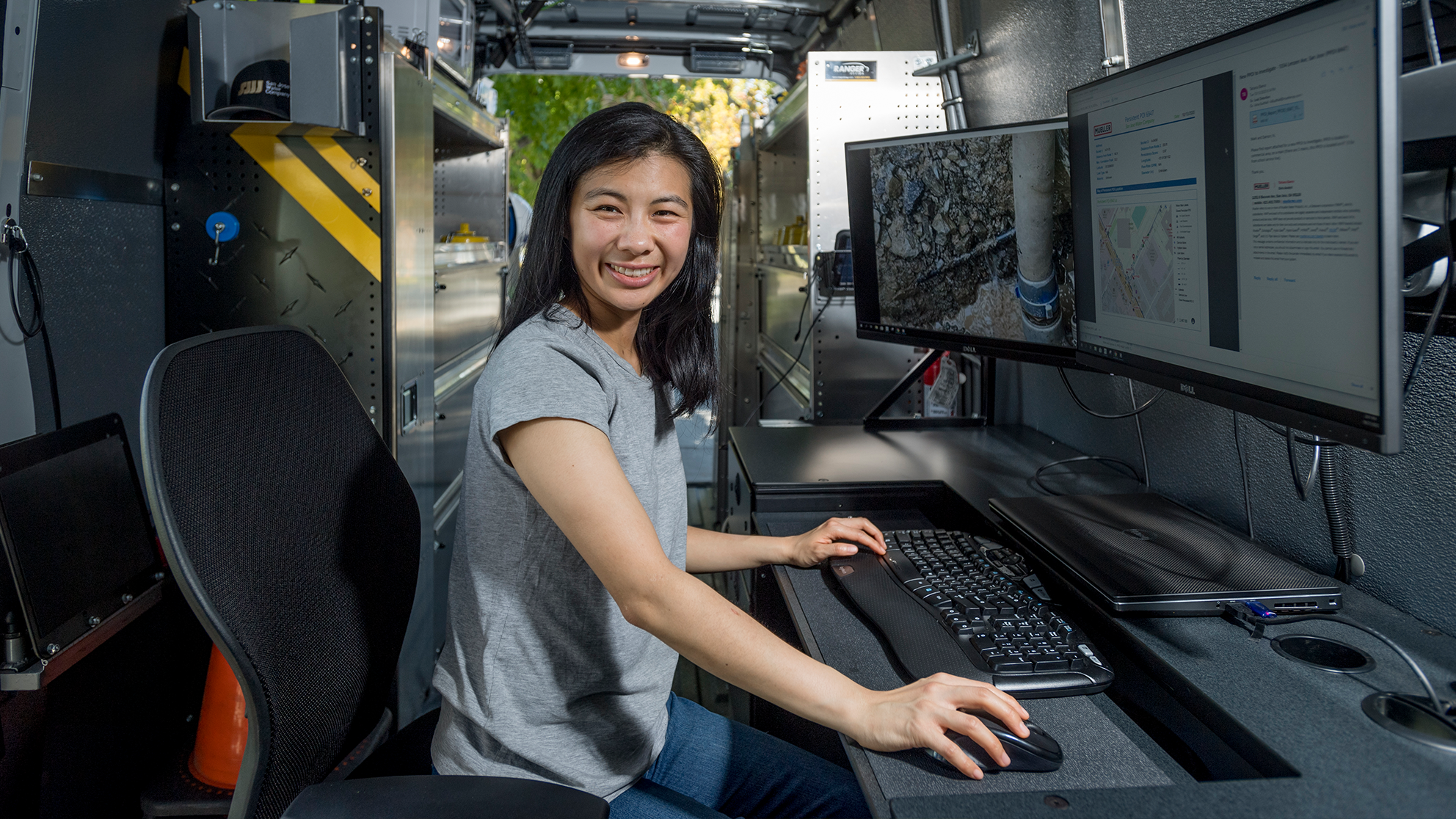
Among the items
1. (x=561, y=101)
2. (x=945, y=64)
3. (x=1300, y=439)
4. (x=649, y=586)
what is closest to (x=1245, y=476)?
(x=1300, y=439)

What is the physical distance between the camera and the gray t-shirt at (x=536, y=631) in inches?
42.2

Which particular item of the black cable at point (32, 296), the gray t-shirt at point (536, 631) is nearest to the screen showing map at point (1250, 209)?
the gray t-shirt at point (536, 631)

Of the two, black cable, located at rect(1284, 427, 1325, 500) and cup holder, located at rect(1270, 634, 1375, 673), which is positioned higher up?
black cable, located at rect(1284, 427, 1325, 500)

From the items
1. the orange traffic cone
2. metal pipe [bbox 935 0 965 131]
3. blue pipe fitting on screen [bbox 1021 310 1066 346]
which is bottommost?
the orange traffic cone

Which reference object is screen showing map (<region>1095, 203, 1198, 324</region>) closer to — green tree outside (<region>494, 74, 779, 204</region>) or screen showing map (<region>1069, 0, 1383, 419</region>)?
screen showing map (<region>1069, 0, 1383, 419</region>)

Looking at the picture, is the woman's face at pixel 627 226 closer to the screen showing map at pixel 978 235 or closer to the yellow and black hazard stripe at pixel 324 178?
the screen showing map at pixel 978 235

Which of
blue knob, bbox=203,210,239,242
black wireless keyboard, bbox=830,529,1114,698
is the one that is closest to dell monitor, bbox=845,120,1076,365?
black wireless keyboard, bbox=830,529,1114,698

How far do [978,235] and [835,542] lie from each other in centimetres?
67

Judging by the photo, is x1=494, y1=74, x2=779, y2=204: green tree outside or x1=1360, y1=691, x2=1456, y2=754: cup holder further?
x1=494, y1=74, x2=779, y2=204: green tree outside

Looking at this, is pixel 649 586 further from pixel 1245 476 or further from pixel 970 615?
pixel 1245 476

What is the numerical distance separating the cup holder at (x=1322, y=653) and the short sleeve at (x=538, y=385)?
726 mm

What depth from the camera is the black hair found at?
3.83 feet

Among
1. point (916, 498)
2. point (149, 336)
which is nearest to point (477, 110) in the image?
point (149, 336)

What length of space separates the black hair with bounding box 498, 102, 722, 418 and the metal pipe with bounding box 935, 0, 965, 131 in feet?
4.46
